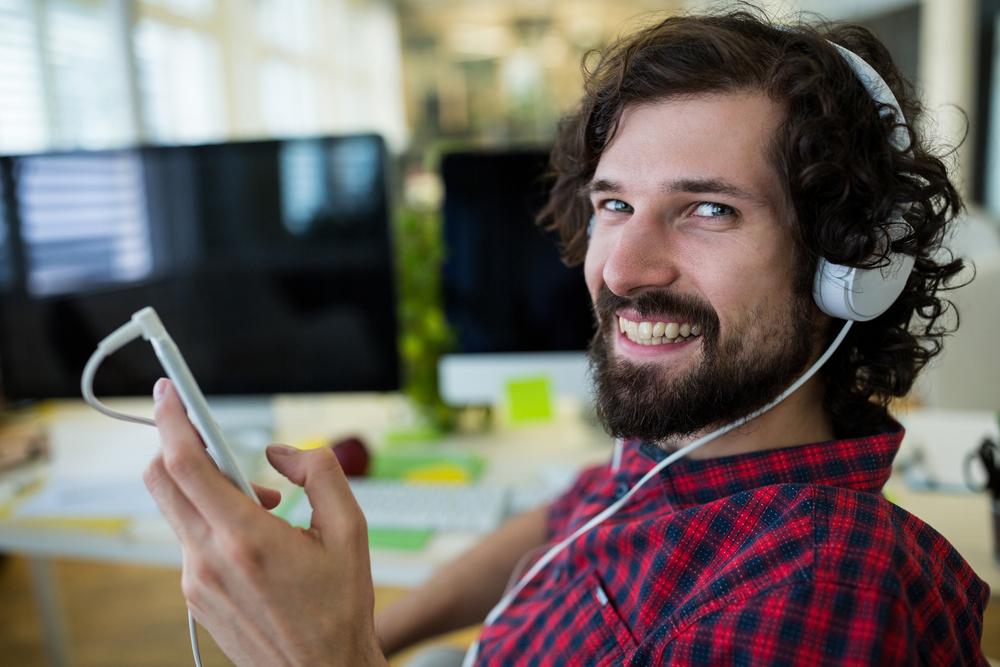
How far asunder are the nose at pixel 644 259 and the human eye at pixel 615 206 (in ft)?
0.24

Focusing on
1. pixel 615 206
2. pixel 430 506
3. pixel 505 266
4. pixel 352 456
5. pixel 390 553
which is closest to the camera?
pixel 615 206

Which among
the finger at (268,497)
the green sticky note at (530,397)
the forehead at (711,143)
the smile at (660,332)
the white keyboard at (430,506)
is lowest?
the white keyboard at (430,506)

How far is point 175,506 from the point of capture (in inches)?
21.6

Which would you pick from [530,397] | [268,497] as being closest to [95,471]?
[530,397]

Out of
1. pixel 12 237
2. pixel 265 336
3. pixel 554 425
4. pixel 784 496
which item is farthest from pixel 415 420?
pixel 784 496

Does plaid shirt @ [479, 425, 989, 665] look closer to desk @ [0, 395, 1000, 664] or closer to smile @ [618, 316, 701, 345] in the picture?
smile @ [618, 316, 701, 345]

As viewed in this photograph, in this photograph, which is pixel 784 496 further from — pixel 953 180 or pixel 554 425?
pixel 554 425

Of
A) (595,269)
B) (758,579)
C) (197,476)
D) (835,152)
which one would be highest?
(835,152)

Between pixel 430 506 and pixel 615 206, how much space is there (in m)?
0.58

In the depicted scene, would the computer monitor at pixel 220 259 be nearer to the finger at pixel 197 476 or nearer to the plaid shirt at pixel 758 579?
the plaid shirt at pixel 758 579

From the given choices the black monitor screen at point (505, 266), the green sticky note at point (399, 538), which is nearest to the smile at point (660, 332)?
the green sticky note at point (399, 538)

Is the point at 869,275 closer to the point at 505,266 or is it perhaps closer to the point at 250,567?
the point at 250,567

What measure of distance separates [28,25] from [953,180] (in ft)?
8.65

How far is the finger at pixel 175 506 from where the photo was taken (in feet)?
1.80
